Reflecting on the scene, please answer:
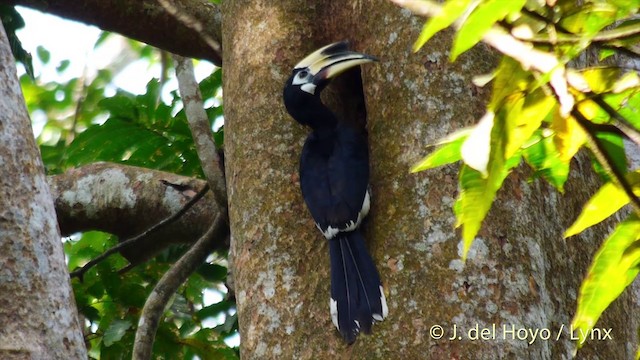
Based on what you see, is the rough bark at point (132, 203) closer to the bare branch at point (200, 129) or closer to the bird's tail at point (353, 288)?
the bare branch at point (200, 129)

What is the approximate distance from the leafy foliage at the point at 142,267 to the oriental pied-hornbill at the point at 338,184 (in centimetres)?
94

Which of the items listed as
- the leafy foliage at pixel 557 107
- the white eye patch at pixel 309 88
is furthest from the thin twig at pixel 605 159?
the white eye patch at pixel 309 88

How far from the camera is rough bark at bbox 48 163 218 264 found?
160 inches

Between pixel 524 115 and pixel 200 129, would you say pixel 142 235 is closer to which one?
pixel 200 129

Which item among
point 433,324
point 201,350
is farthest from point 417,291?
point 201,350

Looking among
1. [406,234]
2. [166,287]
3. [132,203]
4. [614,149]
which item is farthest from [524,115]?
[132,203]

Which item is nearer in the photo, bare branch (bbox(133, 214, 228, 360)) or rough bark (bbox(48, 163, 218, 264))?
bare branch (bbox(133, 214, 228, 360))

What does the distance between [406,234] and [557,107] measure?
1.34 meters

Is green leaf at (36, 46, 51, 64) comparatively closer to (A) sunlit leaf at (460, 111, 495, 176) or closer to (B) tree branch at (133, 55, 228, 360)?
(B) tree branch at (133, 55, 228, 360)

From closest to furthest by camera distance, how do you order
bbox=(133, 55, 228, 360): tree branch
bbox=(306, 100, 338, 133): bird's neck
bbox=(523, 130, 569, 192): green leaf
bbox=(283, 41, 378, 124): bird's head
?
bbox=(523, 130, 569, 192): green leaf
bbox=(283, 41, 378, 124): bird's head
bbox=(306, 100, 338, 133): bird's neck
bbox=(133, 55, 228, 360): tree branch

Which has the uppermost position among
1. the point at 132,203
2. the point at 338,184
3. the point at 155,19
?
the point at 155,19

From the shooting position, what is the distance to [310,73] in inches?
128

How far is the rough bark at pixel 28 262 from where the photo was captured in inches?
82.5

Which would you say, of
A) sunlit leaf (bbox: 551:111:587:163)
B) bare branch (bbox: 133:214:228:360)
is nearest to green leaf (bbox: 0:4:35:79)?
bare branch (bbox: 133:214:228:360)
